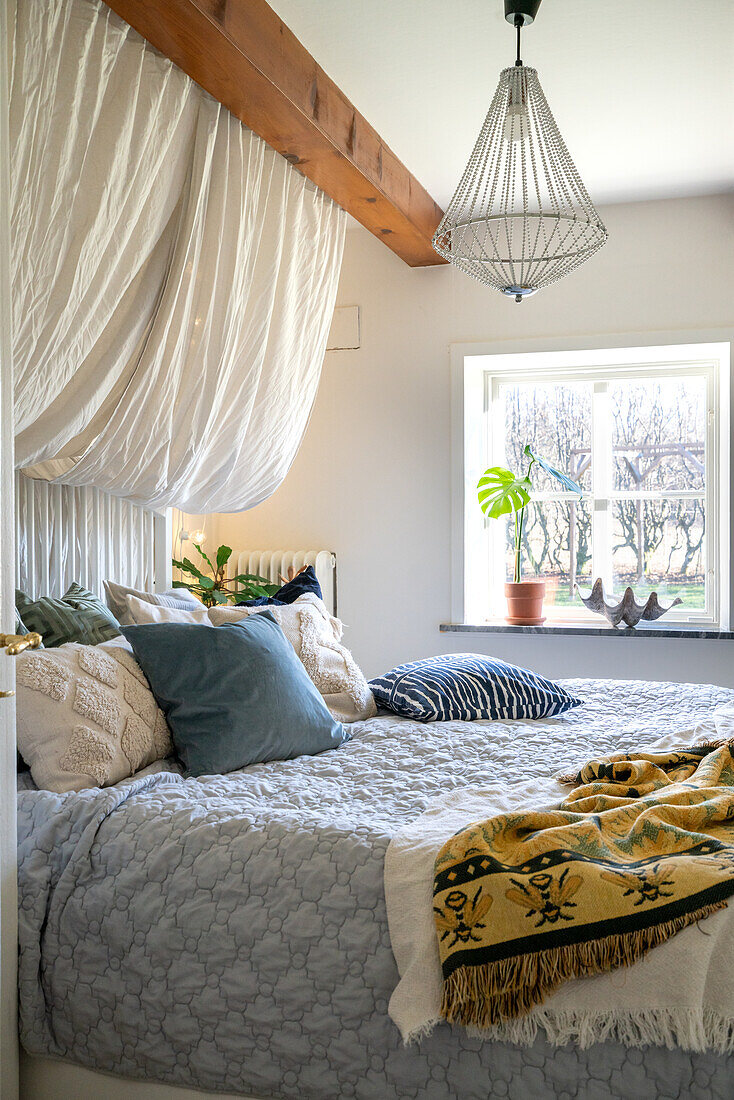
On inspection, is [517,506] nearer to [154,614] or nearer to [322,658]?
[322,658]

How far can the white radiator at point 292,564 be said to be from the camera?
441 centimetres

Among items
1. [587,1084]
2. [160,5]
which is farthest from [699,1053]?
[160,5]

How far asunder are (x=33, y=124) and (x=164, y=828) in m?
1.32

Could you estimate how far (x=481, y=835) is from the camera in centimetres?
150

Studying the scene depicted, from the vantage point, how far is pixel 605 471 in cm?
443

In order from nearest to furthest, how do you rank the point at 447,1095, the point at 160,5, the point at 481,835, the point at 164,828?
the point at 447,1095 < the point at 481,835 < the point at 164,828 < the point at 160,5

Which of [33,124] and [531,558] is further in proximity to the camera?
[531,558]

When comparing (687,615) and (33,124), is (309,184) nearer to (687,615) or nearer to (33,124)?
(33,124)

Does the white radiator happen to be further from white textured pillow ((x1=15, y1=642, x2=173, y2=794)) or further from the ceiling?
white textured pillow ((x1=15, y1=642, x2=173, y2=794))

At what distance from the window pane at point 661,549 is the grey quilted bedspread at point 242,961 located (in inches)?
112

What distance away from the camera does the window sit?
14.0ft

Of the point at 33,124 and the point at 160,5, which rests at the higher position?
the point at 160,5

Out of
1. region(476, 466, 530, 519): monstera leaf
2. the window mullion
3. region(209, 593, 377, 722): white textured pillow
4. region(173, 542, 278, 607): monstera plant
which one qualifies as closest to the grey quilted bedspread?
region(209, 593, 377, 722): white textured pillow

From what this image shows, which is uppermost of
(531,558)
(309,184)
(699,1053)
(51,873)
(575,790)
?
(309,184)
